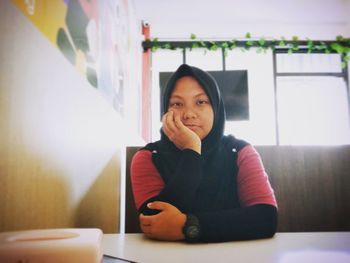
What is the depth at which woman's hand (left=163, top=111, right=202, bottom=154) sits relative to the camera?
84cm

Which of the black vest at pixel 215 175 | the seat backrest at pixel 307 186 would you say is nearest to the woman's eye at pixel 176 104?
the black vest at pixel 215 175

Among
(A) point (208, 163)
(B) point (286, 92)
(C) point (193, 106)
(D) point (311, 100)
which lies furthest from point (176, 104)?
(D) point (311, 100)

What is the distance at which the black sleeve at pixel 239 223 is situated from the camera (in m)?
0.73

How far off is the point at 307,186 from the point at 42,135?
46.4 inches

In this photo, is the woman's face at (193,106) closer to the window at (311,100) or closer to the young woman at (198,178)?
the young woman at (198,178)

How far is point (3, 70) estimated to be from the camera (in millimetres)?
523

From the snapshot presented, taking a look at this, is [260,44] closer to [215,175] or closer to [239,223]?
[215,175]

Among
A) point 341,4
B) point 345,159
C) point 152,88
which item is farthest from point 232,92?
point 345,159

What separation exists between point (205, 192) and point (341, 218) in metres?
0.85

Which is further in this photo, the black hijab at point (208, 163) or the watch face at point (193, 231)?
the black hijab at point (208, 163)

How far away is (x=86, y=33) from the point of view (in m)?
1.02

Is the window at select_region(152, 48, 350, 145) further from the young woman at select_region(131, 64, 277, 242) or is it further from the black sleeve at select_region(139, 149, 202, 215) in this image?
the black sleeve at select_region(139, 149, 202, 215)

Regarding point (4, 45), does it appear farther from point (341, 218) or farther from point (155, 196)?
point (341, 218)

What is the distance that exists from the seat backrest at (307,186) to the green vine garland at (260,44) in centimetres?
306
